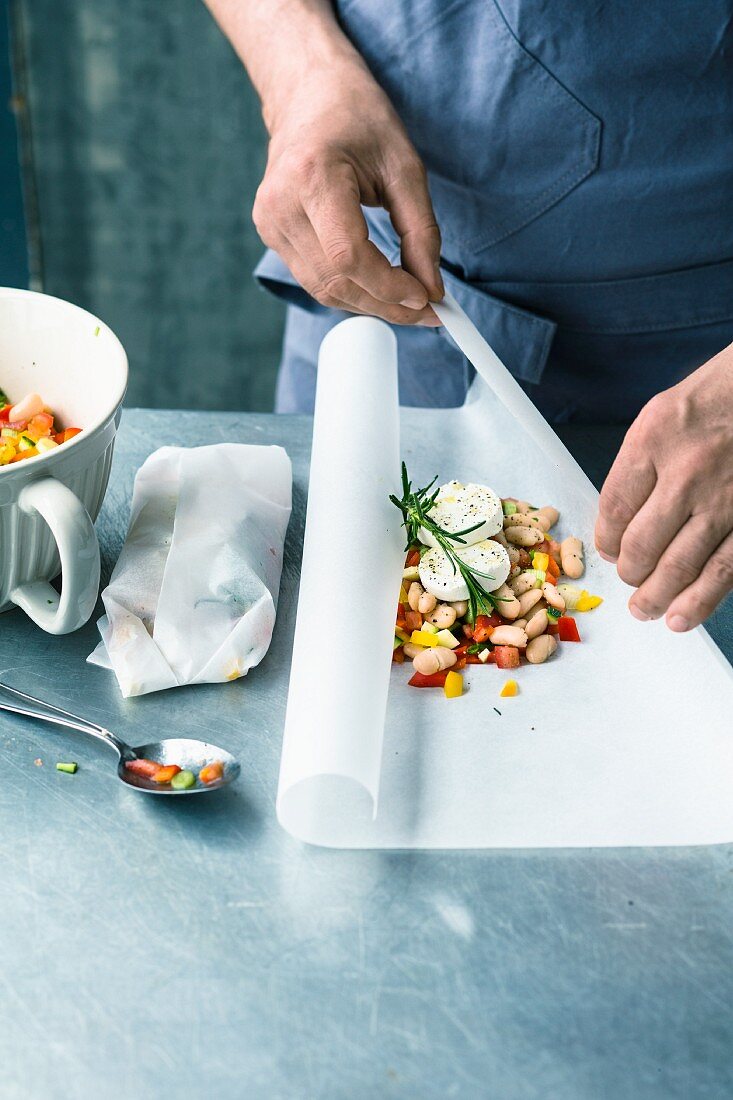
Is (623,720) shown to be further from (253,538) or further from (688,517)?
(253,538)

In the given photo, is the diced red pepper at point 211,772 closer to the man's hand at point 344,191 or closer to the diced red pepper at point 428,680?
the diced red pepper at point 428,680

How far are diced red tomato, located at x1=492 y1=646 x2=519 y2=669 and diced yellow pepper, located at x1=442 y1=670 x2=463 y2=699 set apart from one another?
50 millimetres

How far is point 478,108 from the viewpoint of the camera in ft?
4.00

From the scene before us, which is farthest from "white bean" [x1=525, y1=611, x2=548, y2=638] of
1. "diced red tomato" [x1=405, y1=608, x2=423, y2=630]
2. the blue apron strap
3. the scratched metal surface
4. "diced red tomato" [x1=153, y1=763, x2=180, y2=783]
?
the blue apron strap

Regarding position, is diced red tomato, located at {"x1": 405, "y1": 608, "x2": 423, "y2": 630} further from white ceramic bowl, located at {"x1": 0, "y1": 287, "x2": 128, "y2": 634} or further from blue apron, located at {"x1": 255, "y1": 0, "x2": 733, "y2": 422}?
blue apron, located at {"x1": 255, "y1": 0, "x2": 733, "y2": 422}

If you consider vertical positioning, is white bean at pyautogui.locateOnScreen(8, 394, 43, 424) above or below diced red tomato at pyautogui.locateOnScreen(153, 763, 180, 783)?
above

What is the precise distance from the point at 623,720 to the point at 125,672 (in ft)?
1.45

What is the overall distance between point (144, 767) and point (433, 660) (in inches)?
10.8

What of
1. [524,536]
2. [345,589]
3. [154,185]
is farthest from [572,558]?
[154,185]

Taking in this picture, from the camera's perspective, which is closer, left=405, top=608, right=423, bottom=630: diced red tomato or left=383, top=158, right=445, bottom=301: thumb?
left=405, top=608, right=423, bottom=630: diced red tomato

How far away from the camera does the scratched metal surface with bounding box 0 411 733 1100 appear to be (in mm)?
671

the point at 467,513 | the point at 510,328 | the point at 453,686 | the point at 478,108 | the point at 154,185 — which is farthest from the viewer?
the point at 154,185

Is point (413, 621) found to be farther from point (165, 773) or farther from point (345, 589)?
point (165, 773)

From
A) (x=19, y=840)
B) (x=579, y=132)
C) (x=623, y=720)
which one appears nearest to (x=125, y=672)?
(x=19, y=840)
